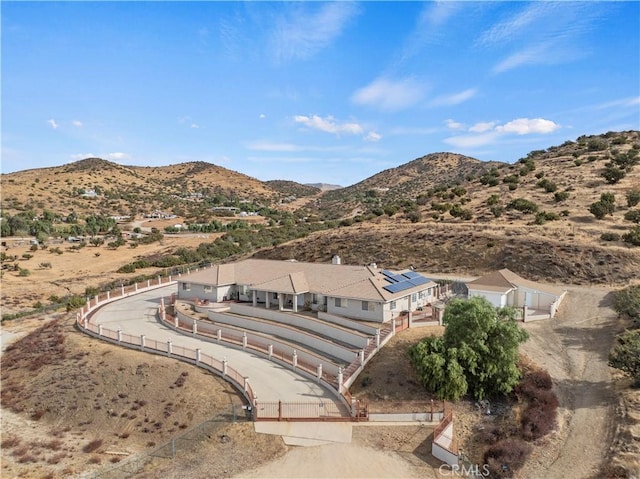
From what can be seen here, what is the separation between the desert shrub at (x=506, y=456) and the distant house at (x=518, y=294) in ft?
49.3

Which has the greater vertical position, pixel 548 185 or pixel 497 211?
pixel 548 185

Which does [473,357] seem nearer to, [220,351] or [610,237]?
[220,351]

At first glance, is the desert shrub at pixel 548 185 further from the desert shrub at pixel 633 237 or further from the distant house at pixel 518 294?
the distant house at pixel 518 294

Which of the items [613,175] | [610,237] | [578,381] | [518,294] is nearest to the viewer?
[578,381]

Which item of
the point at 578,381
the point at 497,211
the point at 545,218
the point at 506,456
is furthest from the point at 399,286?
the point at 497,211

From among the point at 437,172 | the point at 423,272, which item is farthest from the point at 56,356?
the point at 437,172

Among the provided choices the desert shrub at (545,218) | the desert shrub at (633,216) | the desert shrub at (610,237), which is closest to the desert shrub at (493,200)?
the desert shrub at (545,218)

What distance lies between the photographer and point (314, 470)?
1764 cm

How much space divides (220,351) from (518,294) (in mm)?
23662

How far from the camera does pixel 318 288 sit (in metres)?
33.5

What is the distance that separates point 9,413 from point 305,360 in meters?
16.9

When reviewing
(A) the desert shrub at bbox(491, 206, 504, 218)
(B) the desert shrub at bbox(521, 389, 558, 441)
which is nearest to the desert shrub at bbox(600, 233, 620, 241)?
(A) the desert shrub at bbox(491, 206, 504, 218)

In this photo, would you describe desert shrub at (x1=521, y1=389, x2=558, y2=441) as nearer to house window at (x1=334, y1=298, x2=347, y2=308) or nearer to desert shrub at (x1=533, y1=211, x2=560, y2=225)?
house window at (x1=334, y1=298, x2=347, y2=308)

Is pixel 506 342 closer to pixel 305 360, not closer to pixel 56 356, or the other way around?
pixel 305 360
